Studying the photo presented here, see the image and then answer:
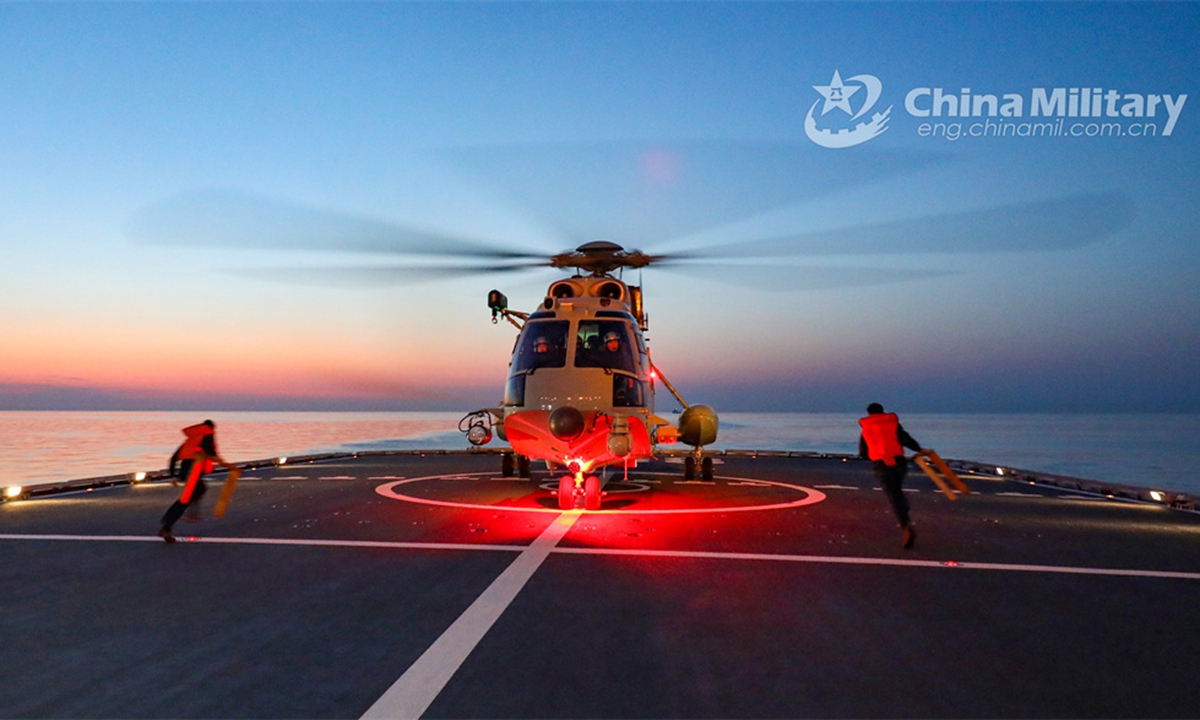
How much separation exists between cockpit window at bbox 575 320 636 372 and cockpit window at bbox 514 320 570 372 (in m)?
0.32

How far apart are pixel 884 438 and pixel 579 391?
5.28 meters

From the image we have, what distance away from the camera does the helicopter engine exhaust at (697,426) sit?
15836 mm

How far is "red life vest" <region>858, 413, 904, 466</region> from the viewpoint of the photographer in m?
8.37

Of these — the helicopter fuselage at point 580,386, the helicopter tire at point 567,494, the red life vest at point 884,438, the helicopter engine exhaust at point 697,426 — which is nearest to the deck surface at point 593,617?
the helicopter tire at point 567,494

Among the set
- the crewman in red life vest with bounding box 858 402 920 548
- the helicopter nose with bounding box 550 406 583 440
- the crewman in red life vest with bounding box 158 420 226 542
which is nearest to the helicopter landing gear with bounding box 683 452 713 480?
the helicopter nose with bounding box 550 406 583 440

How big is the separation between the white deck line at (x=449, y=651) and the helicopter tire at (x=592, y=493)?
3713 mm

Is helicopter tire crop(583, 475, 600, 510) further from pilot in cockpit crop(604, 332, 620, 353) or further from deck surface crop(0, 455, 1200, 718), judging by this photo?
pilot in cockpit crop(604, 332, 620, 353)

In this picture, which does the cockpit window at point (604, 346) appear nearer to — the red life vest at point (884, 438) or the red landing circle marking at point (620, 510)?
the red landing circle marking at point (620, 510)

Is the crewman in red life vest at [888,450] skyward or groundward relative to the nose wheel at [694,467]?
skyward

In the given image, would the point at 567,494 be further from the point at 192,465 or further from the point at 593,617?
the point at 593,617

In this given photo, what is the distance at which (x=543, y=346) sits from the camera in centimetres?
1252

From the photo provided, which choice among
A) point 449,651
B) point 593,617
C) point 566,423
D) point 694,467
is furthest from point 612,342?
point 449,651

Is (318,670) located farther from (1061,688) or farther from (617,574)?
Result: (1061,688)

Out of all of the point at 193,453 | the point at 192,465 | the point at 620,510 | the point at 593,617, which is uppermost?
the point at 193,453
